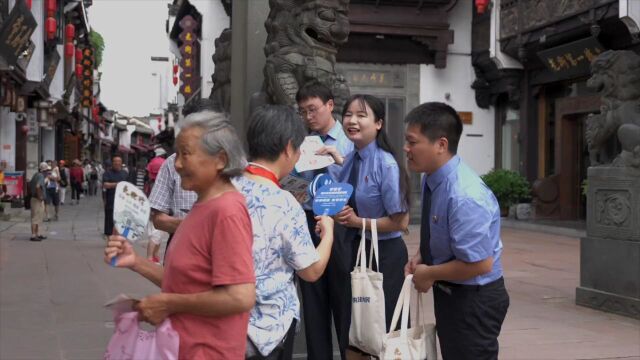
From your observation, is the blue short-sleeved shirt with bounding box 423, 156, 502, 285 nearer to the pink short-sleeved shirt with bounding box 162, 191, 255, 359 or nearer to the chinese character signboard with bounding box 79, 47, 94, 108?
the pink short-sleeved shirt with bounding box 162, 191, 255, 359

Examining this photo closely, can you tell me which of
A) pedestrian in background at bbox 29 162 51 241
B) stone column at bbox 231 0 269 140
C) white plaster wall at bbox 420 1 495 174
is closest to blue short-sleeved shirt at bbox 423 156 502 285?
stone column at bbox 231 0 269 140

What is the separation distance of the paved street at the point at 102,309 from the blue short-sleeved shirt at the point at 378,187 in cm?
138

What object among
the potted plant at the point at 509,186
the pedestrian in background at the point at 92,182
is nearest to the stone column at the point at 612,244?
the potted plant at the point at 509,186

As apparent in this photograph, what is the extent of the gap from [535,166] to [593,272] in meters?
13.5

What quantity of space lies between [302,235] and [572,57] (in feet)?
54.4

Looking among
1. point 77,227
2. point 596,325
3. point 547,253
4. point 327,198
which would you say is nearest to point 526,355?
point 596,325

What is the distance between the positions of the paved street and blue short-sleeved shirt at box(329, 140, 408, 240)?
1380mm

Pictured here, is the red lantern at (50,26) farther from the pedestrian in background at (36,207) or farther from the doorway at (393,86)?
the pedestrian in background at (36,207)

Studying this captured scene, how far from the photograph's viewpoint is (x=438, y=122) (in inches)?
127

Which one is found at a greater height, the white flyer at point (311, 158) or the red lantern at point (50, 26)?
the red lantern at point (50, 26)

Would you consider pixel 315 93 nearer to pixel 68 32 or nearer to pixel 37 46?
pixel 37 46

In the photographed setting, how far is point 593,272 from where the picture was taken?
8.24 metres

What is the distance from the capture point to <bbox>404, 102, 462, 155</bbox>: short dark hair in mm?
3234

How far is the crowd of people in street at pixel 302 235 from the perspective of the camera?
2.41 m
